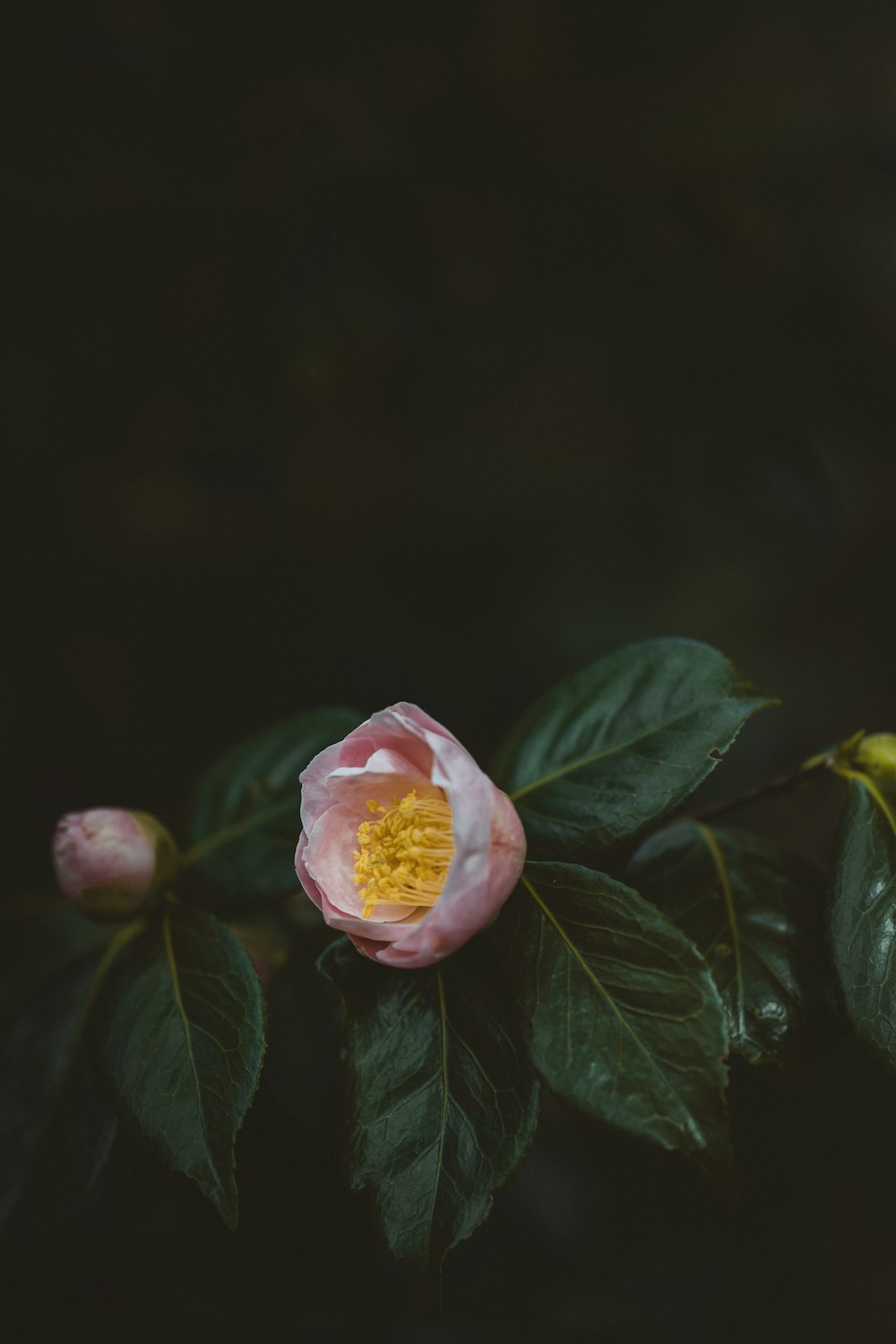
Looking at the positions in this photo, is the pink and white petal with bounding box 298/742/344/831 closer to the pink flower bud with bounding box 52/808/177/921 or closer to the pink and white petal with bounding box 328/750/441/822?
the pink and white petal with bounding box 328/750/441/822

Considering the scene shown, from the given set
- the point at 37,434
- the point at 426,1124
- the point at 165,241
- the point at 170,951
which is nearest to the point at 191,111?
the point at 165,241

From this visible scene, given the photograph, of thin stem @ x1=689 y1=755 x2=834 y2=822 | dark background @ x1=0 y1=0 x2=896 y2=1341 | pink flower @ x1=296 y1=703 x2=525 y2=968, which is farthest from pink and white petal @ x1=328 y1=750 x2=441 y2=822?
dark background @ x1=0 y1=0 x2=896 y2=1341

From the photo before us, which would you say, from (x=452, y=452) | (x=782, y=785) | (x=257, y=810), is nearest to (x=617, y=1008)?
(x=782, y=785)

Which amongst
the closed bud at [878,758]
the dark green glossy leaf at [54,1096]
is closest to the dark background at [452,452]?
the dark green glossy leaf at [54,1096]

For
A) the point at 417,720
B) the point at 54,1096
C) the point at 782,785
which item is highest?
the point at 417,720

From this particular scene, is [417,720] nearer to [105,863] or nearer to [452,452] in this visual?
→ [105,863]

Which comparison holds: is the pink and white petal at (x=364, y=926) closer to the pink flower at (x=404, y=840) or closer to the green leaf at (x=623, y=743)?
the pink flower at (x=404, y=840)
